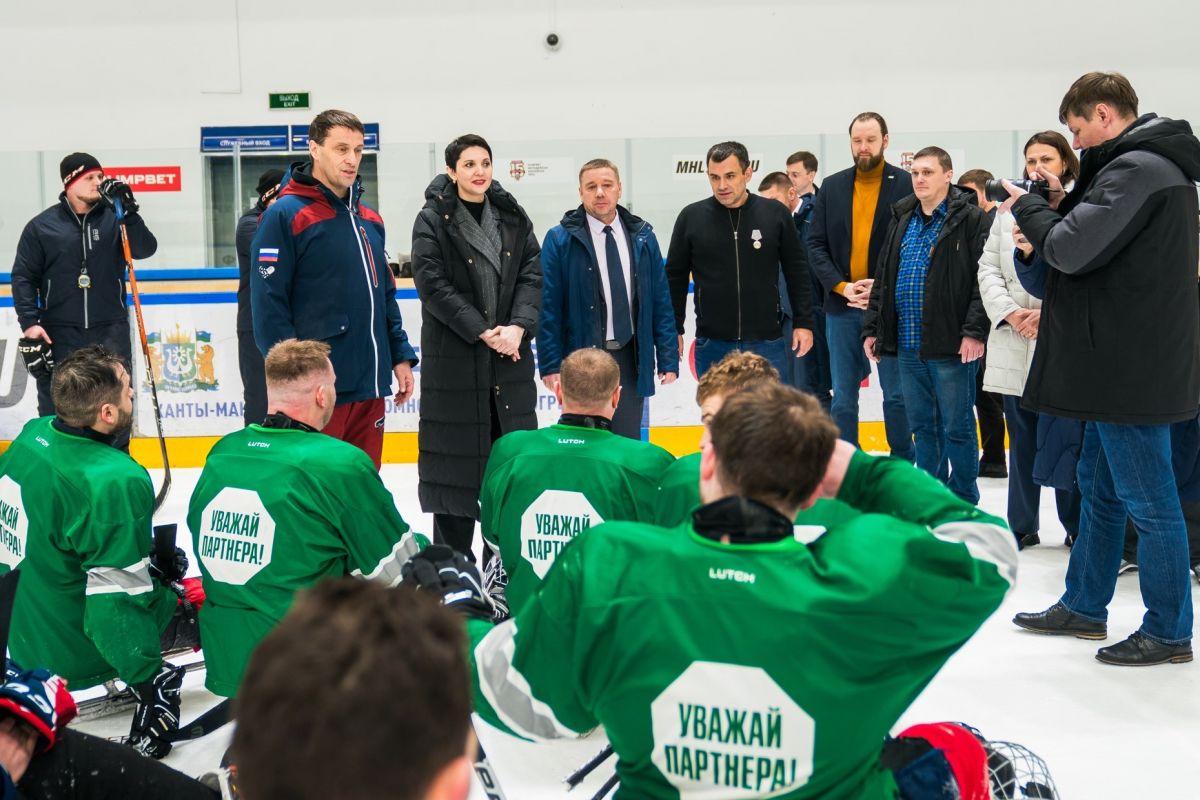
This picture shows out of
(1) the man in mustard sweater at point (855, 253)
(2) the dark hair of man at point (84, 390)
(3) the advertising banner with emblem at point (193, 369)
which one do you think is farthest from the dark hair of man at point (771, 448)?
(3) the advertising banner with emblem at point (193, 369)

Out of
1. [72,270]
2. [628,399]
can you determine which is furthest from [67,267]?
[628,399]

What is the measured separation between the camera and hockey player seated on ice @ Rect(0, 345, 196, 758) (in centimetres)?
249

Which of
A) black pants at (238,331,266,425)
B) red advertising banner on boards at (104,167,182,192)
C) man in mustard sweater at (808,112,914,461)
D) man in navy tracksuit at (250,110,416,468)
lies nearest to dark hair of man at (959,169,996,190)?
man in mustard sweater at (808,112,914,461)

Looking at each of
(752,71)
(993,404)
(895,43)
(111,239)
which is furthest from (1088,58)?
(111,239)

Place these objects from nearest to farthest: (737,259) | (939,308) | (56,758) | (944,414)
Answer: (56,758) → (939,308) → (944,414) → (737,259)

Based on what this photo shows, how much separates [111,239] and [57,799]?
3940 millimetres

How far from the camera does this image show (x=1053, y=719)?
2.76 metres

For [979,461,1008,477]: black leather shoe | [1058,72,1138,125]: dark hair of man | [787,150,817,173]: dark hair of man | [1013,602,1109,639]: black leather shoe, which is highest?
[787,150,817,173]: dark hair of man

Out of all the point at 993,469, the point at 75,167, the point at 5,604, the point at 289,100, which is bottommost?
the point at 993,469

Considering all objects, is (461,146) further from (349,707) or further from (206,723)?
(349,707)

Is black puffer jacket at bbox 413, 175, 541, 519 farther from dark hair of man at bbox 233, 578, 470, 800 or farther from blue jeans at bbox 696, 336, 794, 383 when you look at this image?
dark hair of man at bbox 233, 578, 470, 800

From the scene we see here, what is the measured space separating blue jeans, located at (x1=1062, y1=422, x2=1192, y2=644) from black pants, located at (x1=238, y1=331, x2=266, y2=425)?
9.73ft

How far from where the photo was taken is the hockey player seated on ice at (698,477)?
2.10 metres

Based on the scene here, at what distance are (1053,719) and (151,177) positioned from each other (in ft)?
29.7
